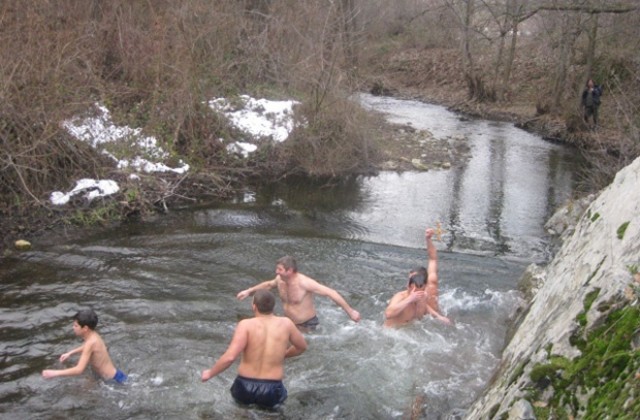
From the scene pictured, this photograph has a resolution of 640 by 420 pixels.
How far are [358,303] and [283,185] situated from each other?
7.10 metres

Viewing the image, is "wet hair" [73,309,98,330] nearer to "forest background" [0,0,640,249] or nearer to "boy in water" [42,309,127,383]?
"boy in water" [42,309,127,383]

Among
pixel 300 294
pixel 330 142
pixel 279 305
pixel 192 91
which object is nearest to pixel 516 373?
pixel 300 294

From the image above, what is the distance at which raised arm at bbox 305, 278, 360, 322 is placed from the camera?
775 cm

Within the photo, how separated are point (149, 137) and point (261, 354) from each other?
10.1 metres

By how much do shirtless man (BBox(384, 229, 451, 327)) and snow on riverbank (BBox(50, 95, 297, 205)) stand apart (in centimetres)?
716

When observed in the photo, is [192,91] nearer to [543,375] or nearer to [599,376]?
[543,375]

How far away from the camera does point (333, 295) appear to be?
793cm

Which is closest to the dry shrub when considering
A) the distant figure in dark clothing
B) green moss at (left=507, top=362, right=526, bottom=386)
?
the distant figure in dark clothing

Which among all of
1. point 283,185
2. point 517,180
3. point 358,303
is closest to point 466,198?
point 517,180

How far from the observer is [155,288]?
9680mm

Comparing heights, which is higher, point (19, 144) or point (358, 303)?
point (19, 144)

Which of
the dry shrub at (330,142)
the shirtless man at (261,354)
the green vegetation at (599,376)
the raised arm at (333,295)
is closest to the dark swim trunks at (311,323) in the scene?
the raised arm at (333,295)

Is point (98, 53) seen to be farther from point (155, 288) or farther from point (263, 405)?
point (263, 405)

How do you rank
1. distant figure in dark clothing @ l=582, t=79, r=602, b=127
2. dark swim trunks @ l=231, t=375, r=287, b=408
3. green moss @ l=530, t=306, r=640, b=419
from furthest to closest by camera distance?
1. distant figure in dark clothing @ l=582, t=79, r=602, b=127
2. dark swim trunks @ l=231, t=375, r=287, b=408
3. green moss @ l=530, t=306, r=640, b=419
